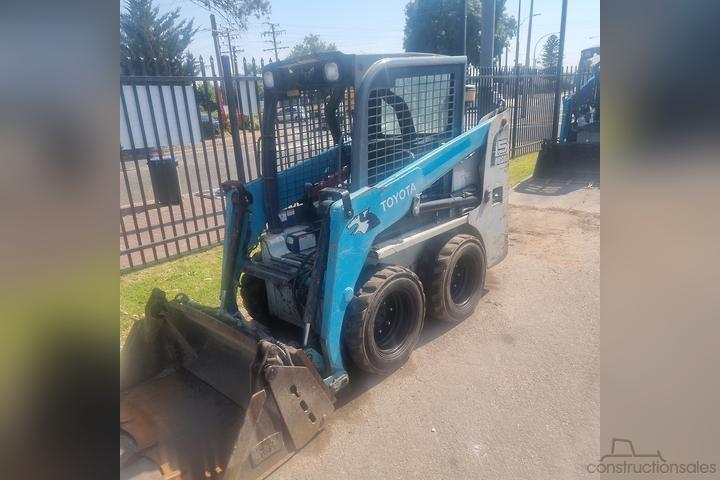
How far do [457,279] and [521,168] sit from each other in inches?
302

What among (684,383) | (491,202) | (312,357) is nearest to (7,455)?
(684,383)

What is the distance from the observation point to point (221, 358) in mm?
3248

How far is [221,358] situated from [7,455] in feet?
9.27

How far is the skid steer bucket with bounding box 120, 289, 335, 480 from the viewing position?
2596 millimetres

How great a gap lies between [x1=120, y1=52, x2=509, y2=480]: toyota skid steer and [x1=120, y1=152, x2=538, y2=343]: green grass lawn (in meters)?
1.21

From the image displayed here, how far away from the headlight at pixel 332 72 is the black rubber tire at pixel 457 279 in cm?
173

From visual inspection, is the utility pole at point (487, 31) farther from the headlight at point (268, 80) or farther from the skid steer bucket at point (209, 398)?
the skid steer bucket at point (209, 398)

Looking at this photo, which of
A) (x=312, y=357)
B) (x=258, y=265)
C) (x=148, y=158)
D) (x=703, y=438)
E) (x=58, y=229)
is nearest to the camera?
(x=58, y=229)

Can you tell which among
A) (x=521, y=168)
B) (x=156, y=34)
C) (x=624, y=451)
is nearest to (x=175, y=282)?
(x=624, y=451)

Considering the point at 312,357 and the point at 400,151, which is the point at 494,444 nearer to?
the point at 312,357

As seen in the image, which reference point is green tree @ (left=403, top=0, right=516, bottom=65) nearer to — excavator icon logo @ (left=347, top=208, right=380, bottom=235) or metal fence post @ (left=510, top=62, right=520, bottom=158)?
metal fence post @ (left=510, top=62, right=520, bottom=158)

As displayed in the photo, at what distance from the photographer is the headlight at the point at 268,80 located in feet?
12.3

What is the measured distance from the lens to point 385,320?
376 cm

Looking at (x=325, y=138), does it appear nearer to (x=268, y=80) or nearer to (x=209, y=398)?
(x=268, y=80)
